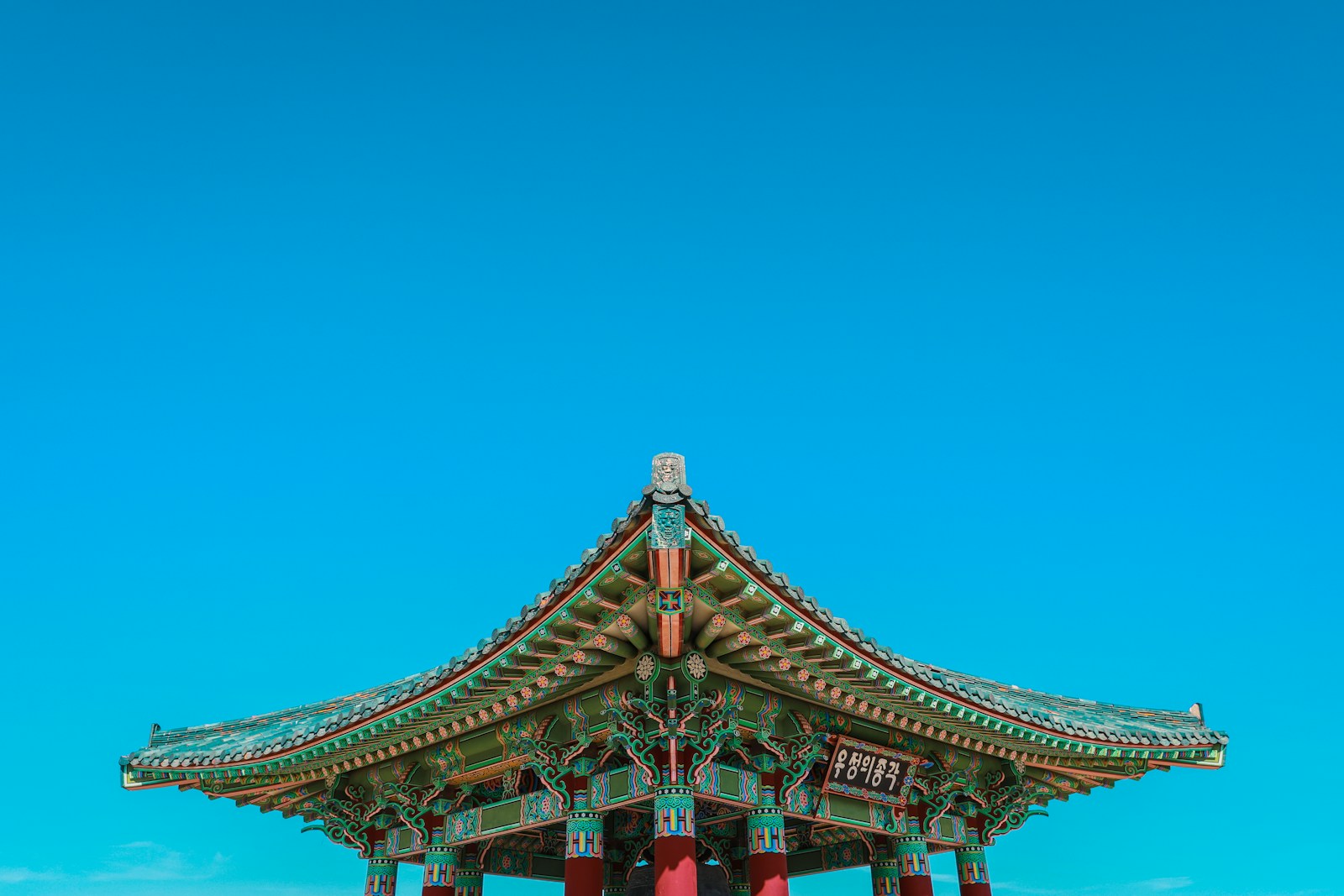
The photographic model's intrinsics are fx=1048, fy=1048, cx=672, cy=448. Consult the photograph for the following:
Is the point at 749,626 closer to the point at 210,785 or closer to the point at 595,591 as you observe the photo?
the point at 595,591

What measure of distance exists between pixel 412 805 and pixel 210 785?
3.84m

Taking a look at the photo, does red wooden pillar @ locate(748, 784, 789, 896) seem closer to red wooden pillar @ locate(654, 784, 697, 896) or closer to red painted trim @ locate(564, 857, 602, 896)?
red wooden pillar @ locate(654, 784, 697, 896)

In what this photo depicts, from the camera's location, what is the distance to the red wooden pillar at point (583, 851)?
14.6 meters

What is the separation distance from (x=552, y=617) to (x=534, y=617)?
0.28m

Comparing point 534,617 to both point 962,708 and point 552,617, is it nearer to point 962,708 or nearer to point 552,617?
point 552,617

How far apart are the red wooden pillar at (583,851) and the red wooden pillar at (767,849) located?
2147 mm

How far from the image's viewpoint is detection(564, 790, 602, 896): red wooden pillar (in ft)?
47.9

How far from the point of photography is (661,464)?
12.0 m

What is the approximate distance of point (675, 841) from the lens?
1367 centimetres

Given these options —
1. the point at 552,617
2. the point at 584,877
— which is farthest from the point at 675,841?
the point at 552,617

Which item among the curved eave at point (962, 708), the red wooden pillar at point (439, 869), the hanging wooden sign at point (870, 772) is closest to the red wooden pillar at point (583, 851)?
the red wooden pillar at point (439, 869)

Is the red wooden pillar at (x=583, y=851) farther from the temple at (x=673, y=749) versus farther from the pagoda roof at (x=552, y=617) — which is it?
the pagoda roof at (x=552, y=617)

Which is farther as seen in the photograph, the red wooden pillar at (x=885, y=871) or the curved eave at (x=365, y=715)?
the red wooden pillar at (x=885, y=871)

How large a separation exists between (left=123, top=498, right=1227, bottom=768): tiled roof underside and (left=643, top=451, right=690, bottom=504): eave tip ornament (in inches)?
7.7
